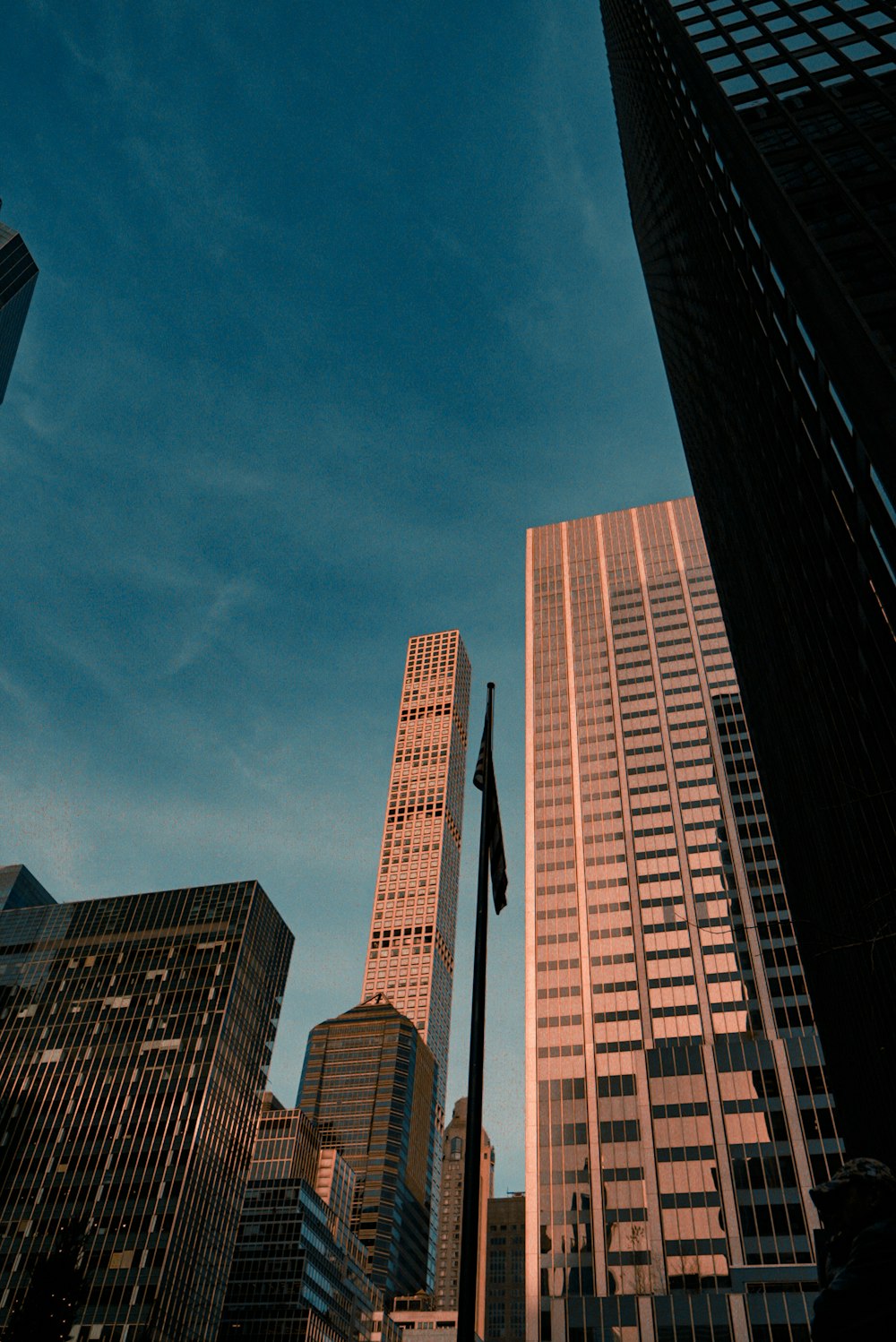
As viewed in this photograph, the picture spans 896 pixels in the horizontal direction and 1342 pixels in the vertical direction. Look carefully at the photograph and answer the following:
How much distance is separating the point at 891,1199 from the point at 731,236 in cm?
3128

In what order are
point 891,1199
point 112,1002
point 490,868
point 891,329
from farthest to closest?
point 112,1002 < point 891,329 < point 490,868 < point 891,1199

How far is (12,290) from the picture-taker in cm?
17362

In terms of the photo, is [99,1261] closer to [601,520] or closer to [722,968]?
[722,968]

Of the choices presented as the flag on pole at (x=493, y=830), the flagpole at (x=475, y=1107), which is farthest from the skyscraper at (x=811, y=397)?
the flag on pole at (x=493, y=830)

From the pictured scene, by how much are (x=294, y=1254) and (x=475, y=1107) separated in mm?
149148

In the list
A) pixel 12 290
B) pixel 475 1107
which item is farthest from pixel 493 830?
pixel 12 290

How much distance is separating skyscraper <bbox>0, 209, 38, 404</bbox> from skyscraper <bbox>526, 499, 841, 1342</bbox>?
379 feet

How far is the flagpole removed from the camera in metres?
11.1

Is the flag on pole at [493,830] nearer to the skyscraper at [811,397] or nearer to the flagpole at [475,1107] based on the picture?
the flagpole at [475,1107]

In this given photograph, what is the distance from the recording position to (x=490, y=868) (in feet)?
56.4

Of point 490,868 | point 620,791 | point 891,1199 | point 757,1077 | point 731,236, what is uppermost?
point 620,791

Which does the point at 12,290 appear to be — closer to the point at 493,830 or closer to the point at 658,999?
the point at 658,999

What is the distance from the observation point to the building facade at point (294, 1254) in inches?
5285

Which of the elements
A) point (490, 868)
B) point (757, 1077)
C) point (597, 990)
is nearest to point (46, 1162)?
point (597, 990)
